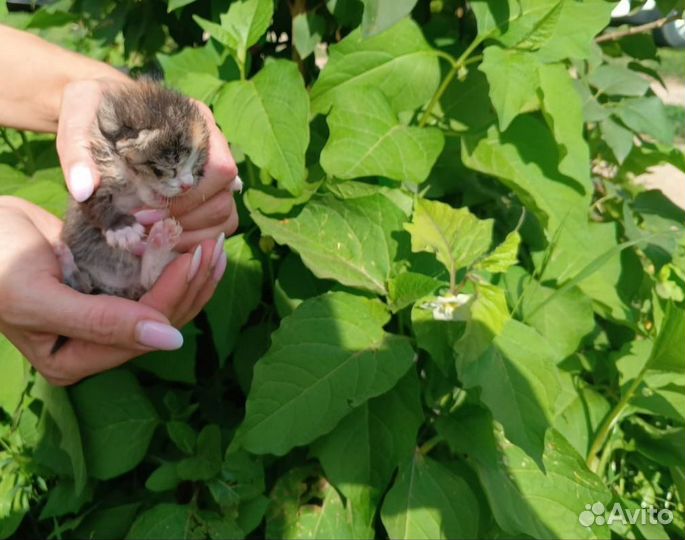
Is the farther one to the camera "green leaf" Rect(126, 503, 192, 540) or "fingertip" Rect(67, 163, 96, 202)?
"green leaf" Rect(126, 503, 192, 540)

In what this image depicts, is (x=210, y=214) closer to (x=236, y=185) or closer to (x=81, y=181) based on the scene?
(x=236, y=185)

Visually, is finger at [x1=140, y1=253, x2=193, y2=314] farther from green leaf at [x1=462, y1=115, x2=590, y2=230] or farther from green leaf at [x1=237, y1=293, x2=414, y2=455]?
green leaf at [x1=462, y1=115, x2=590, y2=230]

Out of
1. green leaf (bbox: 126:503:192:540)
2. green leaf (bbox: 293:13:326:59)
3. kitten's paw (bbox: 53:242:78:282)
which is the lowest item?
green leaf (bbox: 126:503:192:540)

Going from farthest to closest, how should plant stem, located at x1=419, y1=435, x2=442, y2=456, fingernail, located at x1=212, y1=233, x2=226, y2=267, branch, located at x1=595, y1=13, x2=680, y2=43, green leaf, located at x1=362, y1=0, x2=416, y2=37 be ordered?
branch, located at x1=595, y1=13, x2=680, y2=43, plant stem, located at x1=419, y1=435, x2=442, y2=456, fingernail, located at x1=212, y1=233, x2=226, y2=267, green leaf, located at x1=362, y1=0, x2=416, y2=37

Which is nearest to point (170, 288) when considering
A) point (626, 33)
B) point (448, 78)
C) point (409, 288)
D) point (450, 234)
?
point (409, 288)

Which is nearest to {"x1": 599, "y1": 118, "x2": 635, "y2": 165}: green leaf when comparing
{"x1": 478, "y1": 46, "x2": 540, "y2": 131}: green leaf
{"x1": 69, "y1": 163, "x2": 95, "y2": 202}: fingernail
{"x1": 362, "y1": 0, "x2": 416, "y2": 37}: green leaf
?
{"x1": 478, "y1": 46, "x2": 540, "y2": 131}: green leaf

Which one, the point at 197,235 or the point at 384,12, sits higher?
the point at 384,12

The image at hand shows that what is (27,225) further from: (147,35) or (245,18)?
(147,35)
